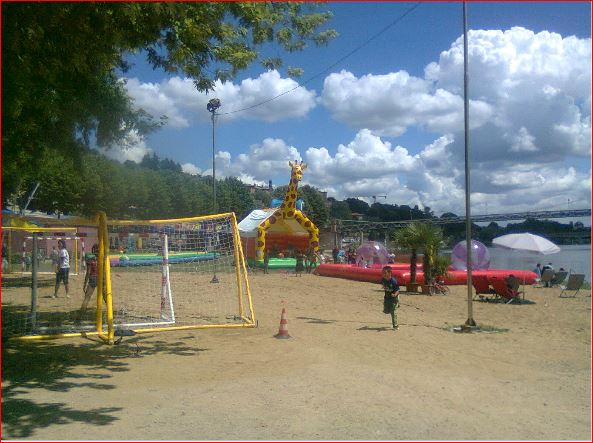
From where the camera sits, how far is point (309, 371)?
8.06 metres

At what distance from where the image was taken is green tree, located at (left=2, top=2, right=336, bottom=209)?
6895mm

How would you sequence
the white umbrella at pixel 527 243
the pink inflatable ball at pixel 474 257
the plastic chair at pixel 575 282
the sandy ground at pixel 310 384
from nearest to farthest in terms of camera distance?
1. the sandy ground at pixel 310 384
2. the plastic chair at pixel 575 282
3. the white umbrella at pixel 527 243
4. the pink inflatable ball at pixel 474 257

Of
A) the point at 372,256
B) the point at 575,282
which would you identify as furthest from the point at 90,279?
the point at 372,256

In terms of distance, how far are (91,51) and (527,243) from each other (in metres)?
18.8

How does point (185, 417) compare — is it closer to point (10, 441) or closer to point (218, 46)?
point (10, 441)

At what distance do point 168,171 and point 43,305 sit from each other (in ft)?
130

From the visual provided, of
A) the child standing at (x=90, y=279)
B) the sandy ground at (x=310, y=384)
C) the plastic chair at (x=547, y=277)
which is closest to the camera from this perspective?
the sandy ground at (x=310, y=384)

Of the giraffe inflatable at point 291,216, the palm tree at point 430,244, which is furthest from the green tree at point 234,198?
the palm tree at point 430,244

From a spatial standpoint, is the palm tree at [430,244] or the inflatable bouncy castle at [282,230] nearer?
the palm tree at [430,244]

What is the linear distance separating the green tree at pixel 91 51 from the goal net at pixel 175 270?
215cm

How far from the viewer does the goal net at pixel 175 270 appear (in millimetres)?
12258

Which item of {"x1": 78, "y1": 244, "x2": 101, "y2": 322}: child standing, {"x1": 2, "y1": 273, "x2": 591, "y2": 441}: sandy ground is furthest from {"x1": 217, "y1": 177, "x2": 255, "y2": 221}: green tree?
{"x1": 2, "y1": 273, "x2": 591, "y2": 441}: sandy ground

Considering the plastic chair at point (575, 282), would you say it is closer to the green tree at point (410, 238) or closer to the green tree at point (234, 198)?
the green tree at point (410, 238)

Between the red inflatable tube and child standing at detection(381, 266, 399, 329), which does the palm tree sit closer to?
the red inflatable tube
